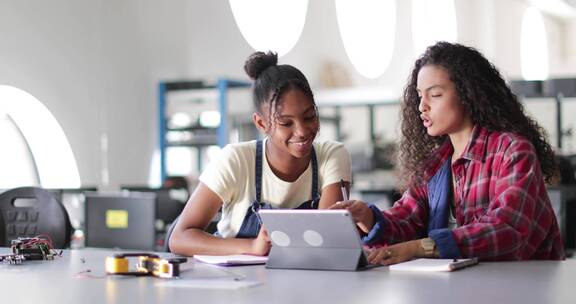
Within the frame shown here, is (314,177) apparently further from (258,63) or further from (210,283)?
(210,283)

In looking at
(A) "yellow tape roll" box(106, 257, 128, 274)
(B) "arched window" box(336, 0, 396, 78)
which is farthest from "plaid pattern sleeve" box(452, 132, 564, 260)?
(B) "arched window" box(336, 0, 396, 78)

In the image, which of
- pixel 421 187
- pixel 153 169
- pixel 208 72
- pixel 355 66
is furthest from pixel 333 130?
pixel 421 187

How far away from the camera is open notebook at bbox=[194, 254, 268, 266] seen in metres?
1.81

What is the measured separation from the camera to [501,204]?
5.92 feet

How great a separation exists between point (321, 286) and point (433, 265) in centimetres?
30

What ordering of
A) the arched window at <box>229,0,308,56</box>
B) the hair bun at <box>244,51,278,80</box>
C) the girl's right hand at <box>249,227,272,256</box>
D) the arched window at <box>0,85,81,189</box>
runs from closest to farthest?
the girl's right hand at <box>249,227,272,256</box> → the hair bun at <box>244,51,278,80</box> → the arched window at <box>0,85,81,189</box> → the arched window at <box>229,0,308,56</box>

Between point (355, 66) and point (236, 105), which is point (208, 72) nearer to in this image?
point (236, 105)

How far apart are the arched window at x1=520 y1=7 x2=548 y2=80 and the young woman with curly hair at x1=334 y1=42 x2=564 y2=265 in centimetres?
1227

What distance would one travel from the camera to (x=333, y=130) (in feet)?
31.6

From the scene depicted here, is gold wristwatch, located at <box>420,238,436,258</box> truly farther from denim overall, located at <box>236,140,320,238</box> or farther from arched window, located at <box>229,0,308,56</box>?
arched window, located at <box>229,0,308,56</box>

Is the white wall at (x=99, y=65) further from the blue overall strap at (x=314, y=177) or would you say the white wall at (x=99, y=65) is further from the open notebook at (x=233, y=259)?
the open notebook at (x=233, y=259)

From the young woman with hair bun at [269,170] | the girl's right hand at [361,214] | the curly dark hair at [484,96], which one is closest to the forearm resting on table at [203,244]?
the young woman with hair bun at [269,170]

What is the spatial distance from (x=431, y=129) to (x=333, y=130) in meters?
7.68

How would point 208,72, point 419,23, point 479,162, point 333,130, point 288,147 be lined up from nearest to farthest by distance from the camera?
1. point 479,162
2. point 288,147
3. point 208,72
4. point 333,130
5. point 419,23
